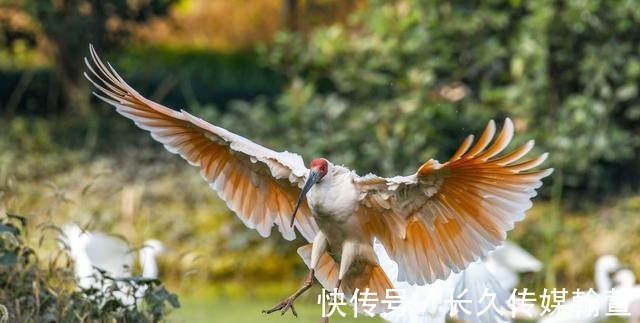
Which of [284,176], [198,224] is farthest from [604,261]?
[284,176]

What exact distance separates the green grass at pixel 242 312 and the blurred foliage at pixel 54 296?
3039mm

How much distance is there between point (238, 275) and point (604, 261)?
312cm

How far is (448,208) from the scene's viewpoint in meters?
5.21

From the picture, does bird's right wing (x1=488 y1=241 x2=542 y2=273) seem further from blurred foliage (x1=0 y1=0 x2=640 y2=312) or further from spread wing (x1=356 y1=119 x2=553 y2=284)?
spread wing (x1=356 y1=119 x2=553 y2=284)

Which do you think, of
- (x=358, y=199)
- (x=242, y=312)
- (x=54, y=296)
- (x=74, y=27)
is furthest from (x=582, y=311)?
(x=74, y=27)

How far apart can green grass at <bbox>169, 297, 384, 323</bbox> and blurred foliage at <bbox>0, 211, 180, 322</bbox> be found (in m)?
A: 3.04

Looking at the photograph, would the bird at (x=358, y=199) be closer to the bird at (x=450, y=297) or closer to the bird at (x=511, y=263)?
the bird at (x=450, y=297)

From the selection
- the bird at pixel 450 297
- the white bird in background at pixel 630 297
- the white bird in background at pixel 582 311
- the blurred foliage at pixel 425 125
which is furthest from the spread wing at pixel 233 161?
the blurred foliage at pixel 425 125

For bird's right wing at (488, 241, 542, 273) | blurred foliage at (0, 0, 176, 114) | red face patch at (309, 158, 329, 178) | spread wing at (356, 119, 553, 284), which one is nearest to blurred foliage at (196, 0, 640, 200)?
bird's right wing at (488, 241, 542, 273)

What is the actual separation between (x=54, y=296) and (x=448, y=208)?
179 cm

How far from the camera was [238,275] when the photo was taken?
11.1 meters

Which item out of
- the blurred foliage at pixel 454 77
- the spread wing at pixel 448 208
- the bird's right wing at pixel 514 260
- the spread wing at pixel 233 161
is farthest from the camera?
the blurred foliage at pixel 454 77

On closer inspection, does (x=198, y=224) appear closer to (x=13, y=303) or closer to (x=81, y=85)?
(x=81, y=85)

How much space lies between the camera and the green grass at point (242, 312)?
952cm
